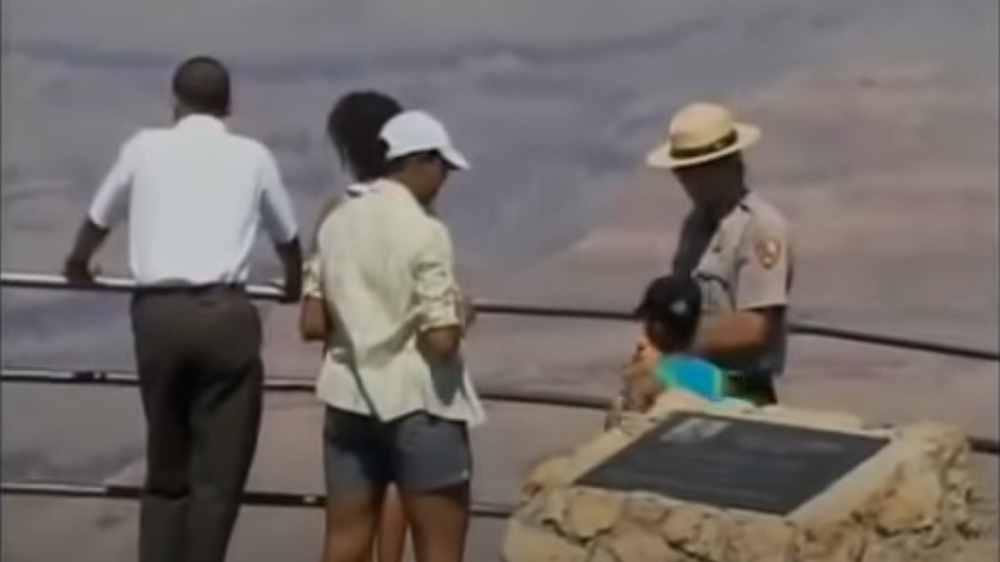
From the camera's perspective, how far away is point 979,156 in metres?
13.1

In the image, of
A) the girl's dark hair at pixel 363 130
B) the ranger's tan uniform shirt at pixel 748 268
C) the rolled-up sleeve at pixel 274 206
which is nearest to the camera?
the ranger's tan uniform shirt at pixel 748 268

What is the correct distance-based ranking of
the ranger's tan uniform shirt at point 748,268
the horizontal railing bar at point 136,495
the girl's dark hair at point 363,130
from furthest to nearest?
the horizontal railing bar at point 136,495
the girl's dark hair at point 363,130
the ranger's tan uniform shirt at point 748,268

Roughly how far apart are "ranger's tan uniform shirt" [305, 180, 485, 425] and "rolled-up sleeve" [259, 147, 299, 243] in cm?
54

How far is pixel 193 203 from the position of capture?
28.7 feet

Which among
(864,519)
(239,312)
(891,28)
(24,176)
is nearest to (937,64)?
(891,28)

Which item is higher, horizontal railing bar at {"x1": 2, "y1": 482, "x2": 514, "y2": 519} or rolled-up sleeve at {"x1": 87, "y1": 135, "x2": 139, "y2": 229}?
rolled-up sleeve at {"x1": 87, "y1": 135, "x2": 139, "y2": 229}

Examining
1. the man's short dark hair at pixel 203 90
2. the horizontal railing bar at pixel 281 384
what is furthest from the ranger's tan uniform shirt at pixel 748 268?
the horizontal railing bar at pixel 281 384

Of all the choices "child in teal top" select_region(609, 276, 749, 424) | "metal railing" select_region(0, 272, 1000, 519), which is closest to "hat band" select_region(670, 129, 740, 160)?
"child in teal top" select_region(609, 276, 749, 424)

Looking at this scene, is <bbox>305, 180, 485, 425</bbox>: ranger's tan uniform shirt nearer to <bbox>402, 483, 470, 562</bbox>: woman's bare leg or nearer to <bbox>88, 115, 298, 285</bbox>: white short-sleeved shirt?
<bbox>402, 483, 470, 562</bbox>: woman's bare leg

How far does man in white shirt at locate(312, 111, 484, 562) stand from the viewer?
8227 mm

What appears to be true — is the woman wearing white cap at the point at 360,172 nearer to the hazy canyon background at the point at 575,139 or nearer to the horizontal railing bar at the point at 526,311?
the horizontal railing bar at the point at 526,311

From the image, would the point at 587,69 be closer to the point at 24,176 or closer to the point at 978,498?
the point at 24,176

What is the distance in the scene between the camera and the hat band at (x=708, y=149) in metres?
8.64

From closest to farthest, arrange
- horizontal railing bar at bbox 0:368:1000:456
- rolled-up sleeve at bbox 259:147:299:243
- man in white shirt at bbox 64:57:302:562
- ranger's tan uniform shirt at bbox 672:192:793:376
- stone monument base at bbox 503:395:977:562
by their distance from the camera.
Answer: stone monument base at bbox 503:395:977:562, ranger's tan uniform shirt at bbox 672:192:793:376, man in white shirt at bbox 64:57:302:562, rolled-up sleeve at bbox 259:147:299:243, horizontal railing bar at bbox 0:368:1000:456
